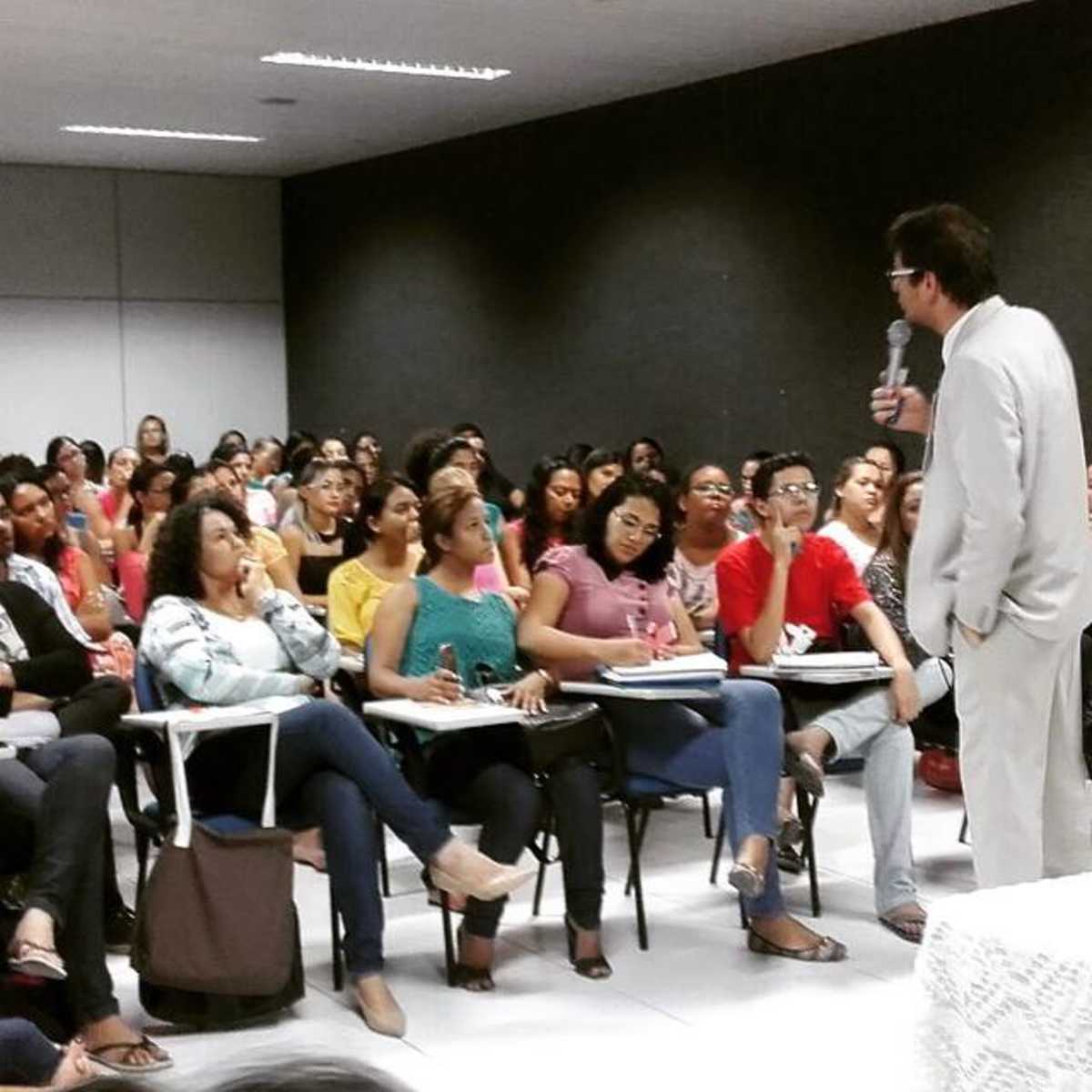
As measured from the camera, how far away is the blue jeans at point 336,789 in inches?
155

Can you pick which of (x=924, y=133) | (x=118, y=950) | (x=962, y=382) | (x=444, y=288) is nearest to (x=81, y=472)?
(x=444, y=288)

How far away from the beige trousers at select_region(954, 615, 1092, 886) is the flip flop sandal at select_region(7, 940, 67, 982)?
5.95ft

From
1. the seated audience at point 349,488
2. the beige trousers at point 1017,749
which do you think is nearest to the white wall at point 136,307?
the seated audience at point 349,488

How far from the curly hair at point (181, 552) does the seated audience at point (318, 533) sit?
2136 mm

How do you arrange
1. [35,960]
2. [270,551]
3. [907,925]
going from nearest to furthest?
1. [35,960]
2. [907,925]
3. [270,551]

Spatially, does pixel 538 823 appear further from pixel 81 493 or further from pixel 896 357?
pixel 81 493

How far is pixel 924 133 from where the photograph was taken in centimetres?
835

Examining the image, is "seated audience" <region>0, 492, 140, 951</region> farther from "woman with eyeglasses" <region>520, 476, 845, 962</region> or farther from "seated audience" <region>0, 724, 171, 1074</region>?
"woman with eyeglasses" <region>520, 476, 845, 962</region>

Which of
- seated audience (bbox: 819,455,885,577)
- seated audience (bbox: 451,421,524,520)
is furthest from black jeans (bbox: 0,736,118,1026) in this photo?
seated audience (bbox: 451,421,524,520)

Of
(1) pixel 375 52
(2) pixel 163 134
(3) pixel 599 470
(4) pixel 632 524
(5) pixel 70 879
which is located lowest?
(5) pixel 70 879

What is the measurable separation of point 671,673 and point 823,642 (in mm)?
764

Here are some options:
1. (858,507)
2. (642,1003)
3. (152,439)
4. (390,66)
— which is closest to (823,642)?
(858,507)

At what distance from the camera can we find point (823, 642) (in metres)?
4.92

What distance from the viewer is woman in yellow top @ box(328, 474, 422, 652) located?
5215mm
